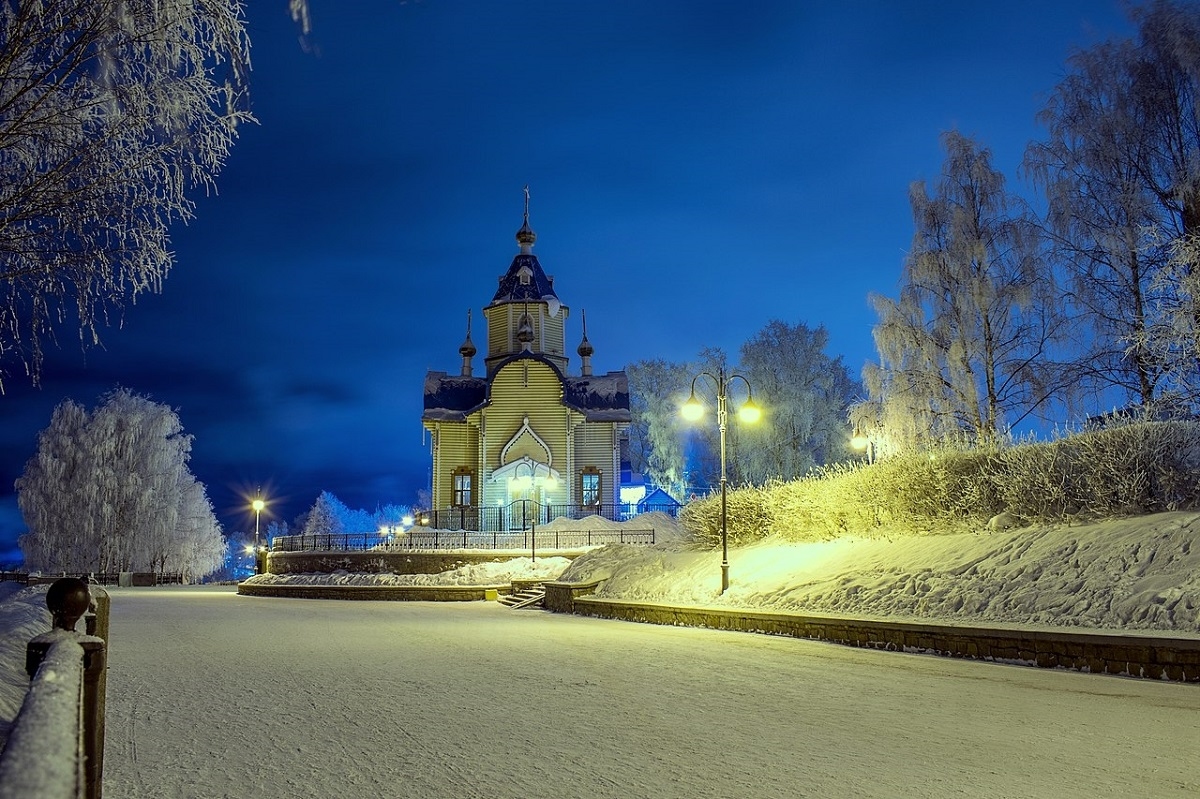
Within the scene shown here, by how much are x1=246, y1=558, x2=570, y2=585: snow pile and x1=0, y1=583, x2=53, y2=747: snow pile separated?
70.6 feet

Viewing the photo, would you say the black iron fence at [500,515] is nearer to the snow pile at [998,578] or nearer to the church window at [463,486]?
the church window at [463,486]

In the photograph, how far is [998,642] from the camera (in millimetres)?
11680

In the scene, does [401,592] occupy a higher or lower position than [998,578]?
lower

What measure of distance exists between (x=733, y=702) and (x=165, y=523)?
163ft

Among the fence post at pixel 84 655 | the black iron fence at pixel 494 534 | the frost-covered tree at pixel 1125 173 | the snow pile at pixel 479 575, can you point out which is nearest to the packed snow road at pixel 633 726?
the fence post at pixel 84 655

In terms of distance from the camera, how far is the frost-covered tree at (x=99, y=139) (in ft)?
28.8

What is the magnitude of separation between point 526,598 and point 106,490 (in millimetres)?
33018

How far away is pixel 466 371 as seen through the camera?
57625 mm

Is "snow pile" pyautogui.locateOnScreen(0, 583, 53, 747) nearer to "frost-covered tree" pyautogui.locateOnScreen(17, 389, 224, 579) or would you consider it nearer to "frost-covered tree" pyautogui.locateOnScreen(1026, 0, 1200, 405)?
"frost-covered tree" pyautogui.locateOnScreen(1026, 0, 1200, 405)

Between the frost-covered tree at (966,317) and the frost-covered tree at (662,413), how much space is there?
31.2 m

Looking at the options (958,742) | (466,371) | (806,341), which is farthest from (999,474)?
(466,371)

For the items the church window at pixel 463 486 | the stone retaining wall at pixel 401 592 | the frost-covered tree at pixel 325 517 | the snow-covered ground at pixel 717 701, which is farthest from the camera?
the frost-covered tree at pixel 325 517

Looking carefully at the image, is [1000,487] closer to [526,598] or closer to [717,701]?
[717,701]

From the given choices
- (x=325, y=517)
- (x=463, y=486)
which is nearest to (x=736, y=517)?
(x=463, y=486)
